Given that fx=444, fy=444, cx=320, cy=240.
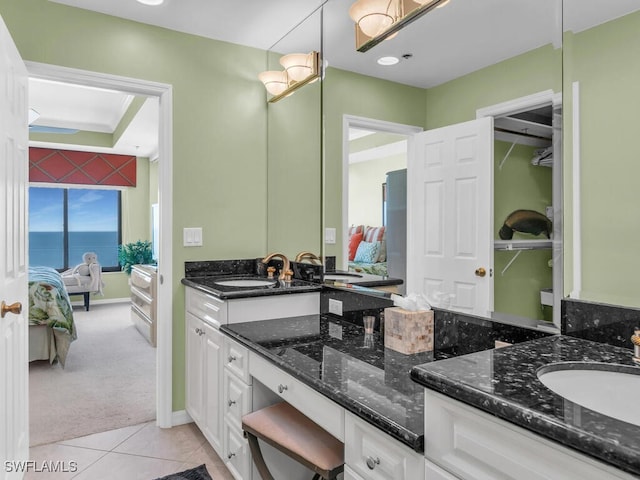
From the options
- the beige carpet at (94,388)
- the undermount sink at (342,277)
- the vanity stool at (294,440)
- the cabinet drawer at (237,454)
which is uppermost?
the undermount sink at (342,277)

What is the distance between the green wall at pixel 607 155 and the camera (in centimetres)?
116

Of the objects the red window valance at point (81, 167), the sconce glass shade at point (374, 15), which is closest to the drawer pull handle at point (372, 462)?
the sconce glass shade at point (374, 15)

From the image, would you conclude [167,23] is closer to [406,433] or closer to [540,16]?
[540,16]

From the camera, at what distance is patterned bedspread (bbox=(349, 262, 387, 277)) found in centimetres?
200

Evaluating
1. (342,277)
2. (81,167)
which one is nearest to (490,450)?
(342,277)

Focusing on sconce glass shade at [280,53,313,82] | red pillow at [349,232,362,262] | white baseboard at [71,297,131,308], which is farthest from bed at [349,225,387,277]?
white baseboard at [71,297,131,308]

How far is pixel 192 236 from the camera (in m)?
2.89

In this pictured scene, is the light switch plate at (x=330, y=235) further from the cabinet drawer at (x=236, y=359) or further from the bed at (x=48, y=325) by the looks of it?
the bed at (x=48, y=325)

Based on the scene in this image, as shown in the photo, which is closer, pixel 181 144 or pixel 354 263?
pixel 354 263

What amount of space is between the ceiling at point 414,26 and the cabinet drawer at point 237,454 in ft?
5.55

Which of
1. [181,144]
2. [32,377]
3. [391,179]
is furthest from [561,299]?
[32,377]

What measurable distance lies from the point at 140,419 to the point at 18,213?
1.58 m

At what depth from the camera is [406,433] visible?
3.22 feet

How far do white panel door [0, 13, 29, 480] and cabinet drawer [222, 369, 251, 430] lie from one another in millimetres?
889
